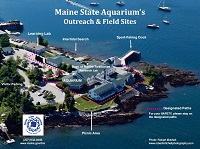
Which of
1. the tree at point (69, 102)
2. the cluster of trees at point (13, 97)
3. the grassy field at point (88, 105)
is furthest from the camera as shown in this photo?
the grassy field at point (88, 105)

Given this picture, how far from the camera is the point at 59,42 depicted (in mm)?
86812

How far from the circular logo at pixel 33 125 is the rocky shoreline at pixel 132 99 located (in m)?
4.35

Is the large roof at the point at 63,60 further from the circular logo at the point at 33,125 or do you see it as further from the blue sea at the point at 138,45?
the circular logo at the point at 33,125

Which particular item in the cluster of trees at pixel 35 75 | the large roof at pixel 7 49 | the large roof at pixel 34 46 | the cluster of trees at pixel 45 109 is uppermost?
the large roof at pixel 34 46

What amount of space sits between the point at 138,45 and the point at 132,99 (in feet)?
72.7

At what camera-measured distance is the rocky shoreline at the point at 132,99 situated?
59281mm

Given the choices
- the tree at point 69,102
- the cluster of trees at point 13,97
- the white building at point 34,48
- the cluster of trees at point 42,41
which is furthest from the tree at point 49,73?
the cluster of trees at point 42,41

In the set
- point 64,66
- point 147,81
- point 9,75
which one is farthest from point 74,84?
point 147,81

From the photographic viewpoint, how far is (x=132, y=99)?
65.3 meters

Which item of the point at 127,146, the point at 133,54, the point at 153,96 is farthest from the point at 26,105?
the point at 133,54

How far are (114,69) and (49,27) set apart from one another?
28398mm

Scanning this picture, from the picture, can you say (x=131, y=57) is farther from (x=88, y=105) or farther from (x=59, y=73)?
(x=88, y=105)

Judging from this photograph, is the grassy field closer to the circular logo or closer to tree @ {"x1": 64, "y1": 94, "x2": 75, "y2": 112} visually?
tree @ {"x1": 64, "y1": 94, "x2": 75, "y2": 112}

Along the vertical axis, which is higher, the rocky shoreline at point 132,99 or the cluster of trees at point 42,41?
the cluster of trees at point 42,41
